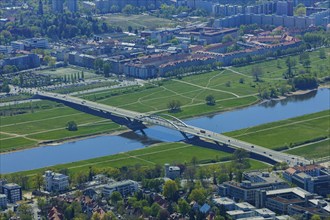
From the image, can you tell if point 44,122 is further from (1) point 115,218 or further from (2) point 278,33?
(2) point 278,33

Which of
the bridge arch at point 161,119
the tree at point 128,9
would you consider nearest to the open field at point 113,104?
the bridge arch at point 161,119

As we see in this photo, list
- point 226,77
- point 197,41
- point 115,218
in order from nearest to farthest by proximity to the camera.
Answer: point 115,218
point 226,77
point 197,41

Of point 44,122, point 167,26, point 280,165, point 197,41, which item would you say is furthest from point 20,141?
point 167,26

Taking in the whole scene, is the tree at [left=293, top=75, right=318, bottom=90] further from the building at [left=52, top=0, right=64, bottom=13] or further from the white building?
the building at [left=52, top=0, right=64, bottom=13]

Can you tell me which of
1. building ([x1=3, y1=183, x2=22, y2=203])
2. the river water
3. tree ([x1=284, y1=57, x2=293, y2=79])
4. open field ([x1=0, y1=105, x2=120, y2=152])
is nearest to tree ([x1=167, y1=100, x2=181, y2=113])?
the river water

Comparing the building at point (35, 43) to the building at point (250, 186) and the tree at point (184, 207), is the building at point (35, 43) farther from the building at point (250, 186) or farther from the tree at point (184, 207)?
the tree at point (184, 207)
